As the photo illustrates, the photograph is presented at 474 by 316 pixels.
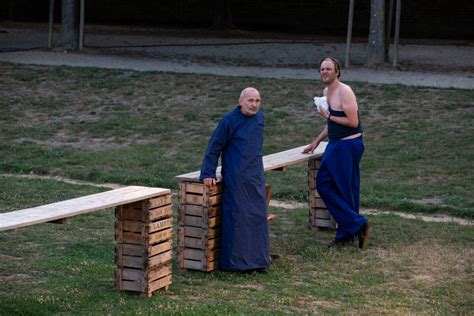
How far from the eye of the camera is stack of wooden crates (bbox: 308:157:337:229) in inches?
404

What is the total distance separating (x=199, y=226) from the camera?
8.36 meters

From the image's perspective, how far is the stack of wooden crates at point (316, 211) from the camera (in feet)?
33.7

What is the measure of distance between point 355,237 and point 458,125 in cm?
602

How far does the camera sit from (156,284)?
7688mm

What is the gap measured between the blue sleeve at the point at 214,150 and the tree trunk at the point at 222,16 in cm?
2049

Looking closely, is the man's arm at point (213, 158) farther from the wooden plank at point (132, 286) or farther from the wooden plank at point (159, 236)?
the wooden plank at point (132, 286)

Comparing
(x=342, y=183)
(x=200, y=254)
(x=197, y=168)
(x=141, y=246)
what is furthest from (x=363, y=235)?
(x=197, y=168)

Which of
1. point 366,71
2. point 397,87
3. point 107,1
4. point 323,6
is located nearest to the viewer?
point 397,87

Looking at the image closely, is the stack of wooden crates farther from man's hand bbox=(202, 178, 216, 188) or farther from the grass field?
man's hand bbox=(202, 178, 216, 188)

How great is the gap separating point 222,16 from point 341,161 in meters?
19.8

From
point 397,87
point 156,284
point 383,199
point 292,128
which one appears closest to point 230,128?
point 156,284

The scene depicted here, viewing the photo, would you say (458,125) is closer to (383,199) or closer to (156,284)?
(383,199)

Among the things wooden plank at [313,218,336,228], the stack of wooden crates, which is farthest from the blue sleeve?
wooden plank at [313,218,336,228]

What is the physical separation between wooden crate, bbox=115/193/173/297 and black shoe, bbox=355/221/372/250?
218cm
